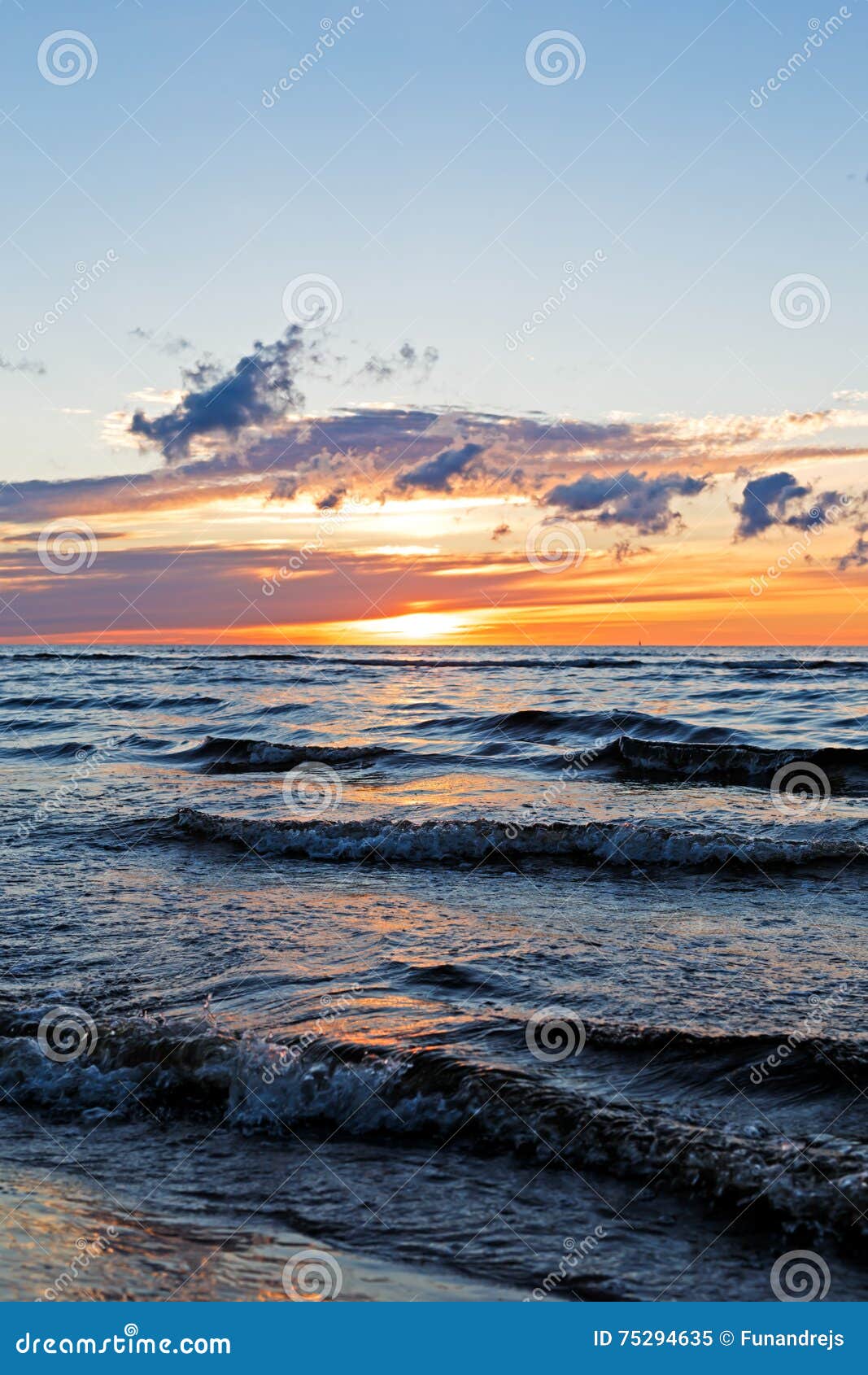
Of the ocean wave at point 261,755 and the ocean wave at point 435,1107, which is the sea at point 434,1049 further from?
the ocean wave at point 261,755

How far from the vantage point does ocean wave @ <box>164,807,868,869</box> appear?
12.1 m

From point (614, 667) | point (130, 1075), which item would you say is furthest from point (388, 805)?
point (614, 667)

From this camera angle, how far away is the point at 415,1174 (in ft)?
16.8

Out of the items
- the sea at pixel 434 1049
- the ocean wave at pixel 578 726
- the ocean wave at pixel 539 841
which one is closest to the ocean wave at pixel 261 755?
the ocean wave at pixel 578 726

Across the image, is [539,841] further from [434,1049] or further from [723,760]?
[723,760]

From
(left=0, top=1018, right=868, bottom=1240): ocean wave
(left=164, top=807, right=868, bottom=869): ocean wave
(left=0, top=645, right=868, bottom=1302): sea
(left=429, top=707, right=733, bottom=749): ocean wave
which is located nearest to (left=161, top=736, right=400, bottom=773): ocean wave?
(left=429, top=707, right=733, bottom=749): ocean wave

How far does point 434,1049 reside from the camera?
6.22m

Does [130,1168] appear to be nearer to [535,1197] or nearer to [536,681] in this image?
[535,1197]

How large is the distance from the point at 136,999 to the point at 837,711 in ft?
80.0

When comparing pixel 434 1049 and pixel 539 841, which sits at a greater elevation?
pixel 539 841

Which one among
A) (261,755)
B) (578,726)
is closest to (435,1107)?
(261,755)

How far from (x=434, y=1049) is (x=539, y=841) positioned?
6836 mm

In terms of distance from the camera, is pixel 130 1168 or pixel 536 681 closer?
pixel 130 1168

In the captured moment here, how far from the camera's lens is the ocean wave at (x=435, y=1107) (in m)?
4.81
